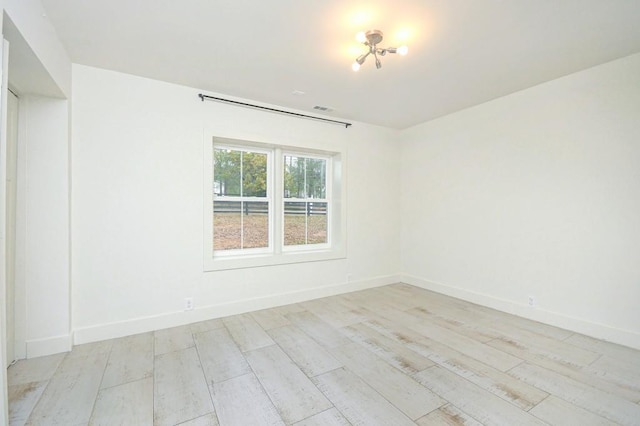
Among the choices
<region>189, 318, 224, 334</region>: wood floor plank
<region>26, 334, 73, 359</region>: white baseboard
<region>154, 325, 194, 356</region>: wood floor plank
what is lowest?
<region>154, 325, 194, 356</region>: wood floor plank

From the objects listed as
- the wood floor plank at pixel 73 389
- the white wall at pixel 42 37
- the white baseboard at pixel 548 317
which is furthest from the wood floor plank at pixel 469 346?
the white wall at pixel 42 37

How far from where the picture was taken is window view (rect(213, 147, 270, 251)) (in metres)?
3.57

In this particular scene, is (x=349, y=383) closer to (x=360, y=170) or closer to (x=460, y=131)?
(x=360, y=170)

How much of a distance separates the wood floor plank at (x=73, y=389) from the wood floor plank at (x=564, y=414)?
273 cm

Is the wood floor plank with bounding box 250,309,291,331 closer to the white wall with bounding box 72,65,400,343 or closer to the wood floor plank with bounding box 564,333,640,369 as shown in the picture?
the white wall with bounding box 72,65,400,343

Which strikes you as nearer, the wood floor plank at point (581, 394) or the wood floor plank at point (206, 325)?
the wood floor plank at point (581, 394)

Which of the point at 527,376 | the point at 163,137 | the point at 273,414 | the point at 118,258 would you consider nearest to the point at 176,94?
the point at 163,137

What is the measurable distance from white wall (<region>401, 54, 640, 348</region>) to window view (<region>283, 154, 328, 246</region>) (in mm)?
1639

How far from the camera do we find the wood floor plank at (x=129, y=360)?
2.13 m

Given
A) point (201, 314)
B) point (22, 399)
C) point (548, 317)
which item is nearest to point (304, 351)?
point (201, 314)

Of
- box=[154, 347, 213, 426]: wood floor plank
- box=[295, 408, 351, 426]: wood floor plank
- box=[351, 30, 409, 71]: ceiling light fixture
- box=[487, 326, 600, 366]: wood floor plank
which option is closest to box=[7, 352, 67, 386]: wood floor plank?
box=[154, 347, 213, 426]: wood floor plank

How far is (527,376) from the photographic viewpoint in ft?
7.06

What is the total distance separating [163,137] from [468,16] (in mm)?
2920

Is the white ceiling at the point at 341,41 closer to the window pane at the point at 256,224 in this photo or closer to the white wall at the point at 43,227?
the white wall at the point at 43,227
